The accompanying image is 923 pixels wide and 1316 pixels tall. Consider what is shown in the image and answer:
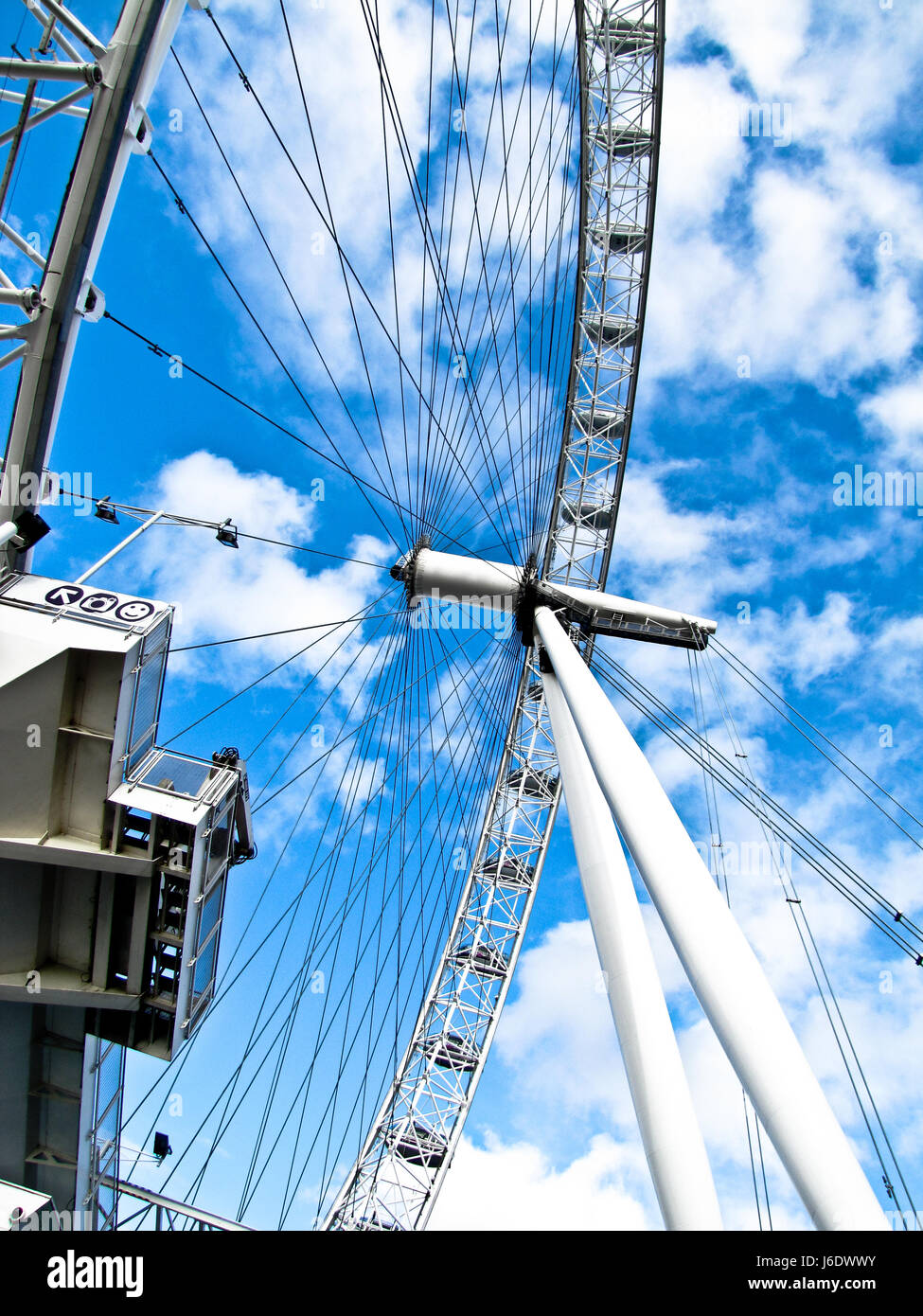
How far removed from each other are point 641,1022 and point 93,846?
8165 mm

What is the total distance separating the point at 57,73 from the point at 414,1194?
96.6 ft

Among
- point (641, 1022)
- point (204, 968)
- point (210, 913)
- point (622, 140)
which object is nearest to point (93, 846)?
point (210, 913)

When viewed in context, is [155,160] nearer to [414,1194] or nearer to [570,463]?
[570,463]

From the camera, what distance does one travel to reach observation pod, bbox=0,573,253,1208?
10797 mm

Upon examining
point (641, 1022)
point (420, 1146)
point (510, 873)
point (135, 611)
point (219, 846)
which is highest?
point (135, 611)

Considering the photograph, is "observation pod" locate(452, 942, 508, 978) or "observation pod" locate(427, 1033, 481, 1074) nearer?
"observation pod" locate(427, 1033, 481, 1074)

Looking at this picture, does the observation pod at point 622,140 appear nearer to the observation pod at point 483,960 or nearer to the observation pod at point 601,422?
the observation pod at point 601,422

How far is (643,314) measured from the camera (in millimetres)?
26109

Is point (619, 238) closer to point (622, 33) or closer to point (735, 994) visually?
point (622, 33)

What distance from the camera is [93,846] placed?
11352mm

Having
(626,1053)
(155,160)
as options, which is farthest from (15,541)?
(626,1053)

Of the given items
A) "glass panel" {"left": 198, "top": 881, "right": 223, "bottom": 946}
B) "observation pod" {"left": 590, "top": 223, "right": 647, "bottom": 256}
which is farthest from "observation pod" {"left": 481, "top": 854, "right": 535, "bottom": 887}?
"observation pod" {"left": 590, "top": 223, "right": 647, "bottom": 256}

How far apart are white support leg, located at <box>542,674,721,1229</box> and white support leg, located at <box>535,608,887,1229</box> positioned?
32.7 inches

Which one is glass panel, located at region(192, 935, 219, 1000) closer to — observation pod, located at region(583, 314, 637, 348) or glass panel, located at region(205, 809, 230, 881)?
glass panel, located at region(205, 809, 230, 881)
